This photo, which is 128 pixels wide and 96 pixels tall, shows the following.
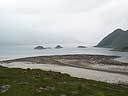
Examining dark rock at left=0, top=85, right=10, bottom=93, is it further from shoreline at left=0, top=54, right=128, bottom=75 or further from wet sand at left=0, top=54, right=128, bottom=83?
shoreline at left=0, top=54, right=128, bottom=75

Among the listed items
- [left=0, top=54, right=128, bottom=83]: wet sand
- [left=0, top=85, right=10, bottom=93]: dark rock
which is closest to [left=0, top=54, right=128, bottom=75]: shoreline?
[left=0, top=54, right=128, bottom=83]: wet sand

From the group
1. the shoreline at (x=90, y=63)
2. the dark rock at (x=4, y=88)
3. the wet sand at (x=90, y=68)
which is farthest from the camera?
the shoreline at (x=90, y=63)

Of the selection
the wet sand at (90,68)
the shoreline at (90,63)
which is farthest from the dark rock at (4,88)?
the shoreline at (90,63)

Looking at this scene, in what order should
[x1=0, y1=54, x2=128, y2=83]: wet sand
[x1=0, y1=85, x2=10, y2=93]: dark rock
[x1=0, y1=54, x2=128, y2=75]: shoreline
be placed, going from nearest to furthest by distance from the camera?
[x1=0, y1=85, x2=10, y2=93]: dark rock < [x1=0, y1=54, x2=128, y2=83]: wet sand < [x1=0, y1=54, x2=128, y2=75]: shoreline

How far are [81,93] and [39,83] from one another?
27.9ft

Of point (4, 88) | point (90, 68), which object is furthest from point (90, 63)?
point (4, 88)

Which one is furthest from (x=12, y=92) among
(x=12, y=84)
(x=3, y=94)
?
(x=12, y=84)

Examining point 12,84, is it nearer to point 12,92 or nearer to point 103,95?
point 12,92

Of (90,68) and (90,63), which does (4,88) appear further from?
(90,63)

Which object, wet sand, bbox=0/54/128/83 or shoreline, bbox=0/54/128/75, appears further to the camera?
shoreline, bbox=0/54/128/75

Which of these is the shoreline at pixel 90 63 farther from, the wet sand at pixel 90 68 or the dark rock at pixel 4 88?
the dark rock at pixel 4 88

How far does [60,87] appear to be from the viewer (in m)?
39.0

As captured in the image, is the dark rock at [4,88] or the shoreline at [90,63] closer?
the dark rock at [4,88]

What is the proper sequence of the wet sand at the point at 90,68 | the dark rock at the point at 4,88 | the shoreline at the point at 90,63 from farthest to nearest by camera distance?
the shoreline at the point at 90,63
the wet sand at the point at 90,68
the dark rock at the point at 4,88
